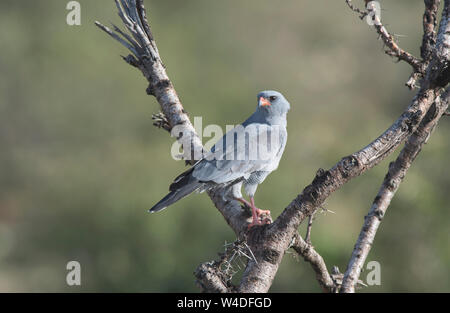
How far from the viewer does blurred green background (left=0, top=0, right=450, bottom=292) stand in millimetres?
7559

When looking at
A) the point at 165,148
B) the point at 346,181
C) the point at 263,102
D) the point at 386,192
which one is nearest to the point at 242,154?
the point at 263,102

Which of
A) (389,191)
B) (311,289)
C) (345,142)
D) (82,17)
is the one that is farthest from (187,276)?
(82,17)

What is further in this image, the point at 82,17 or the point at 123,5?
the point at 82,17

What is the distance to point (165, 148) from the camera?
9.85 metres

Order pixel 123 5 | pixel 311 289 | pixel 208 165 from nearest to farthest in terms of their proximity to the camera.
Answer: pixel 208 165 → pixel 123 5 → pixel 311 289

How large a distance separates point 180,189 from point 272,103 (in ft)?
3.72

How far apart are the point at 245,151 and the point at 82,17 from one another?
7.79 meters

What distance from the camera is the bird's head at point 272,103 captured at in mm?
3996

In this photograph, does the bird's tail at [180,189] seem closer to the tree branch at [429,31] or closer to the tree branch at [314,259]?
the tree branch at [314,259]

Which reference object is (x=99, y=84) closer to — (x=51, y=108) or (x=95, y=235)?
(x=51, y=108)

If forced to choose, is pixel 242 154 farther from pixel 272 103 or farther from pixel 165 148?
pixel 165 148

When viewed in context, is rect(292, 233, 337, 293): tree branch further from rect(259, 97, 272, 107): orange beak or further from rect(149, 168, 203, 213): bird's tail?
rect(259, 97, 272, 107): orange beak

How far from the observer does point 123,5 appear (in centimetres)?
404
